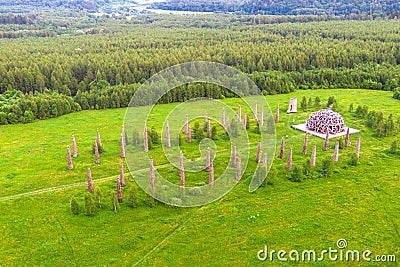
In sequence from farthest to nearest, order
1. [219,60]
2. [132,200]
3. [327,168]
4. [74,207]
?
1. [219,60]
2. [327,168]
3. [132,200]
4. [74,207]

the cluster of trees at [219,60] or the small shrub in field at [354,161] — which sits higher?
the cluster of trees at [219,60]

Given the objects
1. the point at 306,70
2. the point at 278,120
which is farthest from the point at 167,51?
the point at 278,120

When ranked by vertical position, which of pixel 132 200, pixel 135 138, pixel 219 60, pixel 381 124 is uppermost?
pixel 219 60

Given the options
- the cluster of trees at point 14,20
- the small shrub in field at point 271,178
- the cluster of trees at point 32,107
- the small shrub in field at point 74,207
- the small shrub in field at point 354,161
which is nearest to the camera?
the small shrub in field at point 74,207

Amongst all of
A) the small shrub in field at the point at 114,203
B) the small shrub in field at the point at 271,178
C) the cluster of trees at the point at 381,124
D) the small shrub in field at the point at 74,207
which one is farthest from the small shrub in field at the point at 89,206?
the cluster of trees at the point at 381,124

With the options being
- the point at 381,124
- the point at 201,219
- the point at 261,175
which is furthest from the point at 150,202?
the point at 381,124

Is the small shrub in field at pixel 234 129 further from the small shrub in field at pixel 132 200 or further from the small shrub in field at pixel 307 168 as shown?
the small shrub in field at pixel 132 200

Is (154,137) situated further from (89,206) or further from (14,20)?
(14,20)
